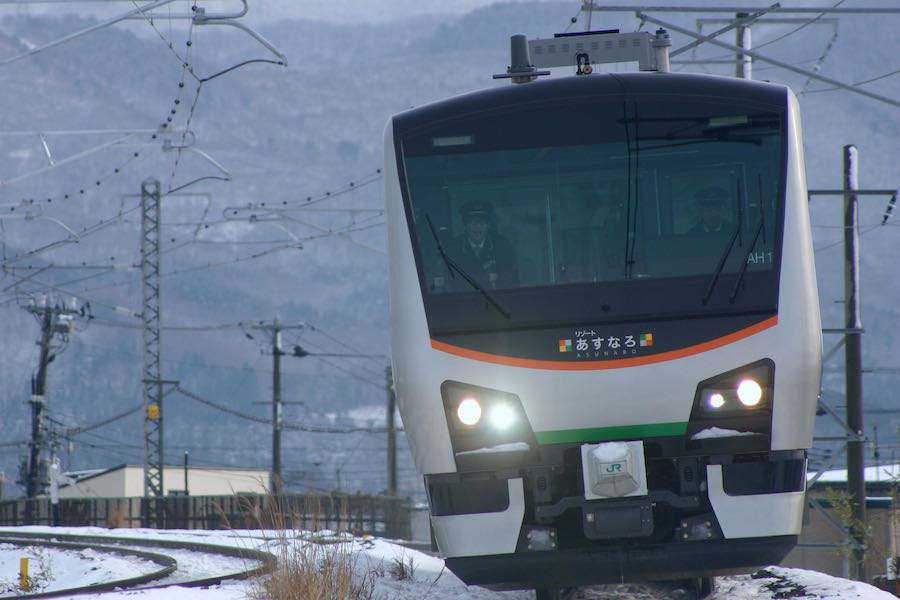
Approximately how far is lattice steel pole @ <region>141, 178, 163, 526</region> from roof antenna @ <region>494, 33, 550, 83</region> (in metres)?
32.0

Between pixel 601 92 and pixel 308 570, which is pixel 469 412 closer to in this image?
pixel 308 570

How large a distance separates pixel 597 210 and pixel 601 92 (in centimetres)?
85

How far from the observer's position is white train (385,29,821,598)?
27.9 feet

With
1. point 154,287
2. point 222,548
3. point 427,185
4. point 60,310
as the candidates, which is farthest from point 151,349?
point 427,185

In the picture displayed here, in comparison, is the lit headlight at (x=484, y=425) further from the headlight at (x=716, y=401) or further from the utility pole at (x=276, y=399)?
the utility pole at (x=276, y=399)

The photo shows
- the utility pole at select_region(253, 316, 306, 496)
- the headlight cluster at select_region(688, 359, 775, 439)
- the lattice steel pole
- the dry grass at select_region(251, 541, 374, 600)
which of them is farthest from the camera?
the utility pole at select_region(253, 316, 306, 496)

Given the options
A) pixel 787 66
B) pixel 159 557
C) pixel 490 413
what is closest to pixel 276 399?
pixel 159 557

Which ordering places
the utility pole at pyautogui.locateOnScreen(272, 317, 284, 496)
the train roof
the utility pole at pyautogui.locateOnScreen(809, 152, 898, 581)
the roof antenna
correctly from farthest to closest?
1. the utility pole at pyautogui.locateOnScreen(272, 317, 284, 496)
2. the utility pole at pyautogui.locateOnScreen(809, 152, 898, 581)
3. the roof antenna
4. the train roof

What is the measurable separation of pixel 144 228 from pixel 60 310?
14.5 meters

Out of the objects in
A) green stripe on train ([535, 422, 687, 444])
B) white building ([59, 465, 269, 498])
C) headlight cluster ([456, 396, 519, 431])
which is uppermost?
white building ([59, 465, 269, 498])

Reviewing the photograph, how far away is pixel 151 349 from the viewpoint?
41.6 m

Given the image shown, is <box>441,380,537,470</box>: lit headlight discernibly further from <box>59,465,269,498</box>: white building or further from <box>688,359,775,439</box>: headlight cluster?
<box>59,465,269,498</box>: white building

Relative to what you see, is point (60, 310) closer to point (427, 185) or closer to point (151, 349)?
point (151, 349)

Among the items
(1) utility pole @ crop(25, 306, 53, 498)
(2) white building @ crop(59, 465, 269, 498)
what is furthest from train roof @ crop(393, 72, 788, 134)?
(2) white building @ crop(59, 465, 269, 498)
